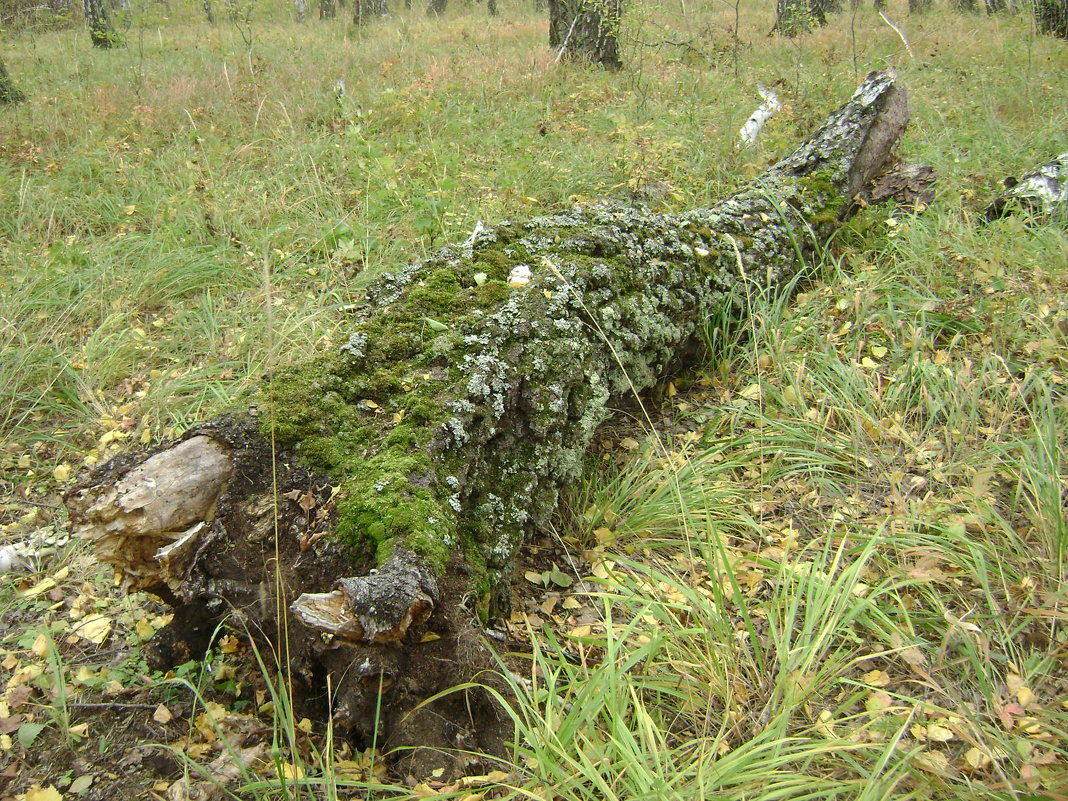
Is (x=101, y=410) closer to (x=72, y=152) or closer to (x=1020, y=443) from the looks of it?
(x=72, y=152)

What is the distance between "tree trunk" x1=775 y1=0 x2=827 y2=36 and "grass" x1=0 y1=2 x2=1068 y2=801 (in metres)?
0.64

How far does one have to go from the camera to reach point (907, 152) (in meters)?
5.22

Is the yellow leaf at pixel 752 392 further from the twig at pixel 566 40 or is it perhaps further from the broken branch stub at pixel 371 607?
the twig at pixel 566 40

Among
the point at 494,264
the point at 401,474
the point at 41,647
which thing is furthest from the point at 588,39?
the point at 41,647

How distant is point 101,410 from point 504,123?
14.5ft

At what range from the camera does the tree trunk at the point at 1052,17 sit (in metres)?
8.59

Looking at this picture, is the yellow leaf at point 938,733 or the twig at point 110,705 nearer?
the yellow leaf at point 938,733

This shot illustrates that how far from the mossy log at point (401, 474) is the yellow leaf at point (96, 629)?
0.38 metres

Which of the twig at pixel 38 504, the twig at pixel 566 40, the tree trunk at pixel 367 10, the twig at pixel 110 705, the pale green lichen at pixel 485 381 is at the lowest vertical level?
the twig at pixel 110 705

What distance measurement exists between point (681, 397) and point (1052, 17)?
33.1 ft

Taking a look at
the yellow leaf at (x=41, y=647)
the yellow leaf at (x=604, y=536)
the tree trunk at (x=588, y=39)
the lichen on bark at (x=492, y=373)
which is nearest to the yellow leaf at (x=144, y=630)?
the yellow leaf at (x=41, y=647)

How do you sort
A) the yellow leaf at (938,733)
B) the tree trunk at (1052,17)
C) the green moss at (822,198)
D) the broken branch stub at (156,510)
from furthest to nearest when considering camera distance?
the tree trunk at (1052,17), the green moss at (822,198), the broken branch stub at (156,510), the yellow leaf at (938,733)

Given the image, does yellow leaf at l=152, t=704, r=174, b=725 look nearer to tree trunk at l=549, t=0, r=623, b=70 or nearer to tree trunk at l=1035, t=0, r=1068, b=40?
tree trunk at l=549, t=0, r=623, b=70

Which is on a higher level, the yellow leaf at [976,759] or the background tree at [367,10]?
the background tree at [367,10]
